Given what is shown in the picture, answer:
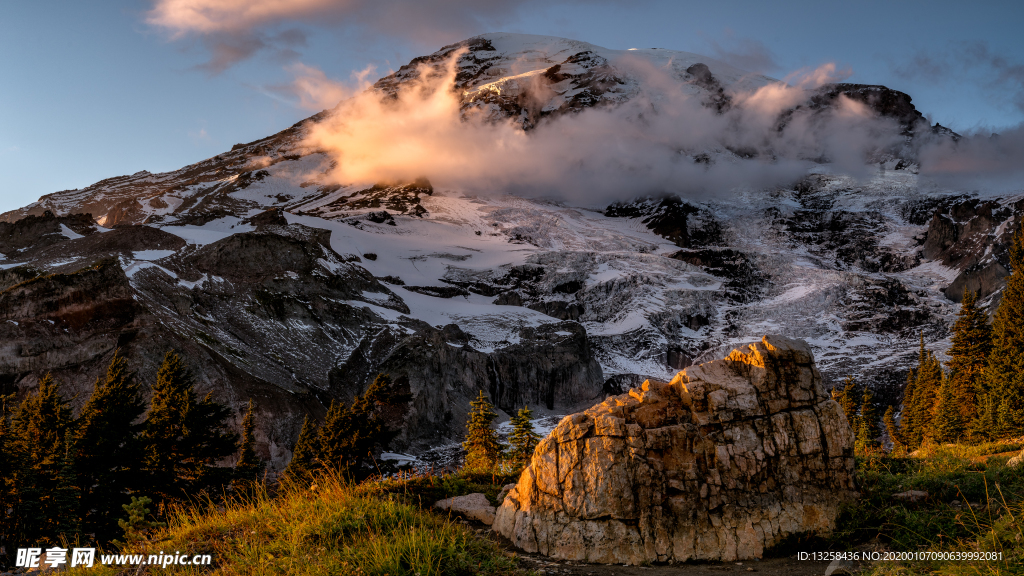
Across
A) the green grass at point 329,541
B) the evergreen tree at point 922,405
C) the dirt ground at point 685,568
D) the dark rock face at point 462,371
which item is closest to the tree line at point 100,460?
the green grass at point 329,541

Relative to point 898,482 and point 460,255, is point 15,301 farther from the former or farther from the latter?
point 460,255

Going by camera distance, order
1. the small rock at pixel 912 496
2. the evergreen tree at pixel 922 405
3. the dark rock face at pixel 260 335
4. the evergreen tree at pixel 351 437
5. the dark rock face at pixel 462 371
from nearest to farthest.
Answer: the small rock at pixel 912 496 → the evergreen tree at pixel 351 437 → the evergreen tree at pixel 922 405 → the dark rock face at pixel 260 335 → the dark rock face at pixel 462 371

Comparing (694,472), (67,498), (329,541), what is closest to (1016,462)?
(694,472)

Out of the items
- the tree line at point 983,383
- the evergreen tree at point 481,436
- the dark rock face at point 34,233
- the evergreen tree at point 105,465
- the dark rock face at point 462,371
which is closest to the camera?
the evergreen tree at point 105,465

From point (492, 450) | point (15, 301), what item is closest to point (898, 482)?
point (492, 450)

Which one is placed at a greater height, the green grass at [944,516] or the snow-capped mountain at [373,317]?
the snow-capped mountain at [373,317]

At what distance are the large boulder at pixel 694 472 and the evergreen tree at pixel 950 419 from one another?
2522 cm

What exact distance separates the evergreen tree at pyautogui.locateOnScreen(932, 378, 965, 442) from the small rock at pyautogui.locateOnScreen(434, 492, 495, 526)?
92.9 feet

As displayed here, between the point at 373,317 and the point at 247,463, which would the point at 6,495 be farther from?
the point at 373,317

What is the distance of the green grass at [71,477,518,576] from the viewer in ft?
22.6

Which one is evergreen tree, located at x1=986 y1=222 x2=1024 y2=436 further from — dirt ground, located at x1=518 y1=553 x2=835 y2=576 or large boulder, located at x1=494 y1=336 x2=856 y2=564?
dirt ground, located at x1=518 y1=553 x2=835 y2=576

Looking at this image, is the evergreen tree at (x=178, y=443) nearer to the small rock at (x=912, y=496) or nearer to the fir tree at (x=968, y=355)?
the small rock at (x=912, y=496)

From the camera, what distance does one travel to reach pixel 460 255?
197m

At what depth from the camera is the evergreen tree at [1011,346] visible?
25.7 m
